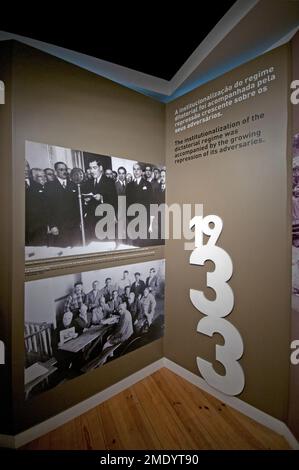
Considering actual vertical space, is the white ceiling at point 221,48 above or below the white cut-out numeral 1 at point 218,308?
above

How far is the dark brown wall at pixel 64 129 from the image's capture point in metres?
1.37

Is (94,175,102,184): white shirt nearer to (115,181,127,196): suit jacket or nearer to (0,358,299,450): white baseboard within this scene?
(115,181,127,196): suit jacket

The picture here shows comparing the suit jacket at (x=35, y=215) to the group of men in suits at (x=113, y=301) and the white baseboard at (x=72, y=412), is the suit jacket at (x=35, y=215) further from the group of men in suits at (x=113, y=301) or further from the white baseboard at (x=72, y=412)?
the white baseboard at (x=72, y=412)

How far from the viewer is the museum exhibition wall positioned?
140 centimetres

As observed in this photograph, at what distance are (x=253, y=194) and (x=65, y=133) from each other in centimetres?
137

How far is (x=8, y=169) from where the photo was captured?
1349 millimetres

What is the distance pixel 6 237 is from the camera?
137 cm

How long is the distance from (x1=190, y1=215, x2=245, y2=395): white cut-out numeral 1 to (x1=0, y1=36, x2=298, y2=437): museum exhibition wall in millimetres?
10

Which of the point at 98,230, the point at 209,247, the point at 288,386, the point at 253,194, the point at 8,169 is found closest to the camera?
the point at 8,169

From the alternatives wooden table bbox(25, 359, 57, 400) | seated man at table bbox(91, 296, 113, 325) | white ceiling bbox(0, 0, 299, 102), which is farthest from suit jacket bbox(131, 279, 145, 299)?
white ceiling bbox(0, 0, 299, 102)

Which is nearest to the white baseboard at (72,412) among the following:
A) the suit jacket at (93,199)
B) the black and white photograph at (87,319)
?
the black and white photograph at (87,319)

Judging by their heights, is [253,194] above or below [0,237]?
above
